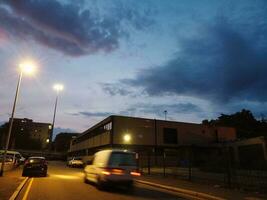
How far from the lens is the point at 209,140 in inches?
2304

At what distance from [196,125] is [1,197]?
163 ft

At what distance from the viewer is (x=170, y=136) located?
54.7 m

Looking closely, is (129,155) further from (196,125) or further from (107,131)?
(196,125)

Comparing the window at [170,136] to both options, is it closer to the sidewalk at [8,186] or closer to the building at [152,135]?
the building at [152,135]

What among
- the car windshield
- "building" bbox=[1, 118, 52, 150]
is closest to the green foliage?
the car windshield

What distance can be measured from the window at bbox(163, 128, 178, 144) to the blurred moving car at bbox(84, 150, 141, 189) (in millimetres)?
37955

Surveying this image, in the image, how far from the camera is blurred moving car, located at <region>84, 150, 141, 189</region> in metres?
15.3

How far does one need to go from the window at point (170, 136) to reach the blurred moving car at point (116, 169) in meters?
38.0

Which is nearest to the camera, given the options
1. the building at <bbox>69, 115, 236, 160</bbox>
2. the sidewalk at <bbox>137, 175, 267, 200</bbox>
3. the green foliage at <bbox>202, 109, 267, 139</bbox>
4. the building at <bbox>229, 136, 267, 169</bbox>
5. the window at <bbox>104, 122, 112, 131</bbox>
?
the sidewalk at <bbox>137, 175, 267, 200</bbox>

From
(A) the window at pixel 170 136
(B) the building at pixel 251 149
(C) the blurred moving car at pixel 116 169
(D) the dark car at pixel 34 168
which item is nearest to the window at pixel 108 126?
(A) the window at pixel 170 136

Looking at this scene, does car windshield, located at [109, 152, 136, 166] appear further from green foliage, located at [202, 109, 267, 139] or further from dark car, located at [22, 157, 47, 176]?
green foliage, located at [202, 109, 267, 139]

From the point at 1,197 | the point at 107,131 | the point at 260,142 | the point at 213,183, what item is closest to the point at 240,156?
the point at 260,142

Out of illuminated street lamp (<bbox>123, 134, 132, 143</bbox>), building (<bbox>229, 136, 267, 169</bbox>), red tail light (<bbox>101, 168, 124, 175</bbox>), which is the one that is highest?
illuminated street lamp (<bbox>123, 134, 132, 143</bbox>)

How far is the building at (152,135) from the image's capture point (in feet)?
164
